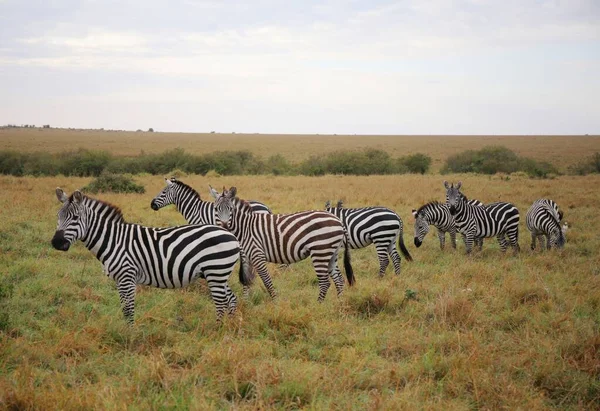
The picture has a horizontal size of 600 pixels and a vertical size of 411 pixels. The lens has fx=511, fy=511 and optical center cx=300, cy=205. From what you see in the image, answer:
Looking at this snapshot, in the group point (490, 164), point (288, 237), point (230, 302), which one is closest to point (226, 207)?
point (288, 237)

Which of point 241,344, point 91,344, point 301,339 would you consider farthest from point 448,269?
point 91,344

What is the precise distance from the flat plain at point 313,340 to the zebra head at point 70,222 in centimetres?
104

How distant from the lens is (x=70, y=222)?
20.4ft

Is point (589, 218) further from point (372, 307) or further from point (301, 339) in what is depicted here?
point (301, 339)

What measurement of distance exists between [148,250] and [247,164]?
3228 centimetres

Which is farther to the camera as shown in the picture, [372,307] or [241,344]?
A: [372,307]

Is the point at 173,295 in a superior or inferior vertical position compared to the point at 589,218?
inferior

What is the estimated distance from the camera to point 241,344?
5625mm

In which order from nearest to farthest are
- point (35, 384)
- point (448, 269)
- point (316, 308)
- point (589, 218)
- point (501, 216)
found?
point (35, 384), point (316, 308), point (448, 269), point (501, 216), point (589, 218)

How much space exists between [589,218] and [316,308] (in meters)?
12.2

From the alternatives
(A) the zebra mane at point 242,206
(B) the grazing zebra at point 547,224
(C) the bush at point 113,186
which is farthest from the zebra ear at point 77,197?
(C) the bush at point 113,186

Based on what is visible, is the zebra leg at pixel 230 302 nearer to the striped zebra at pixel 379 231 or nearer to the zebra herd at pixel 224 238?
the zebra herd at pixel 224 238

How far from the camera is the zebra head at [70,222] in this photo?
6.16 meters

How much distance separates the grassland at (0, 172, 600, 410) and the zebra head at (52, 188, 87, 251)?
1052 mm
